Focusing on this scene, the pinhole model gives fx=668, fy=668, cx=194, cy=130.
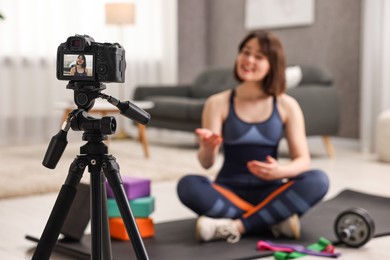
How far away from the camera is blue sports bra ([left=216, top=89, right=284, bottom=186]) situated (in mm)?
Answer: 2506

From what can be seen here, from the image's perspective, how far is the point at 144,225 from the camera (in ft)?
7.91

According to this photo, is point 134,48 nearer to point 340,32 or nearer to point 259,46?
point 340,32

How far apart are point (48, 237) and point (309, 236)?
131 cm

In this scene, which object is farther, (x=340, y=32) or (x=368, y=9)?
(x=340, y=32)

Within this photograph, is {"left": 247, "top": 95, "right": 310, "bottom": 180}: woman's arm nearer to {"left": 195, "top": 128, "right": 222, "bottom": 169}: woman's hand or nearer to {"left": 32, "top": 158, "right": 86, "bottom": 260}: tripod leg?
{"left": 195, "top": 128, "right": 222, "bottom": 169}: woman's hand

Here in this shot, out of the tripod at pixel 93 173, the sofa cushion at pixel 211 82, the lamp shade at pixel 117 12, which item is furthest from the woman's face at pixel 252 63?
the lamp shade at pixel 117 12

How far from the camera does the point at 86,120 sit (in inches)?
54.1

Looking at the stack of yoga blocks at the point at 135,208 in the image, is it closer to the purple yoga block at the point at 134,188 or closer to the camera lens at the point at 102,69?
the purple yoga block at the point at 134,188

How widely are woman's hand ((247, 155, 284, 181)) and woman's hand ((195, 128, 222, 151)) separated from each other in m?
0.16

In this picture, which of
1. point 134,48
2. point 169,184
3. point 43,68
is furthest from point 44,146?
point 169,184

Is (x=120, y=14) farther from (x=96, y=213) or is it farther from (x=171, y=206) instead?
(x=96, y=213)

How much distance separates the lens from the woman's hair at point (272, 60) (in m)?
2.50

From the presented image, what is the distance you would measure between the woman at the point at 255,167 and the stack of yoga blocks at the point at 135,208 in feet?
0.46

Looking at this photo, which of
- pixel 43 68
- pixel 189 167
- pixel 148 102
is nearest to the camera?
pixel 189 167
